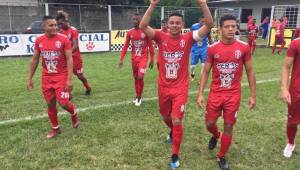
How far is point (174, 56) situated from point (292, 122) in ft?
6.45

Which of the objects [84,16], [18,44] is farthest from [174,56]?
[84,16]

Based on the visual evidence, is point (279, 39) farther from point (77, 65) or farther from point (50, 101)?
point (50, 101)

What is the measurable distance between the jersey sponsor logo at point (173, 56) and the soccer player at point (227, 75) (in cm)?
42

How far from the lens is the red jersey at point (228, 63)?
16.8 ft

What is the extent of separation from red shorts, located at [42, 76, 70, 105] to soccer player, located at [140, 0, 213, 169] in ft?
5.71

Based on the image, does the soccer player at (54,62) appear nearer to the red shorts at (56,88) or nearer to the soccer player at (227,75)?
the red shorts at (56,88)

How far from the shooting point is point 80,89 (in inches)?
418

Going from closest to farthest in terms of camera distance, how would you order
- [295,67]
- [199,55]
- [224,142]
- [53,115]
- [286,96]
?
[286,96] < [224,142] < [295,67] < [53,115] < [199,55]

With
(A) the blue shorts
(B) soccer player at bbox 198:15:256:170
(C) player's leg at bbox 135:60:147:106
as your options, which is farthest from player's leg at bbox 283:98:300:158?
(A) the blue shorts

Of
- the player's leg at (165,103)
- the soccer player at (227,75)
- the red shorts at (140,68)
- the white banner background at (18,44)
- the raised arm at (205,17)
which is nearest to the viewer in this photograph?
the raised arm at (205,17)

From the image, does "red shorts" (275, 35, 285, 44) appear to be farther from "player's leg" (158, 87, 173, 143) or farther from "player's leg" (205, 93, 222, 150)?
"player's leg" (205, 93, 222, 150)

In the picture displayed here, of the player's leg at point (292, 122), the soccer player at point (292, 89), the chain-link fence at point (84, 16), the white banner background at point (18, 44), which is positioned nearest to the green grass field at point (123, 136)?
the player's leg at point (292, 122)

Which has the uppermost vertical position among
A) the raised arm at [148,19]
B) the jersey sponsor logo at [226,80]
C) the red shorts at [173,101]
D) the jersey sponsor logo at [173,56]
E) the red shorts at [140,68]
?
the raised arm at [148,19]

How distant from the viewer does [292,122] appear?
555 cm
